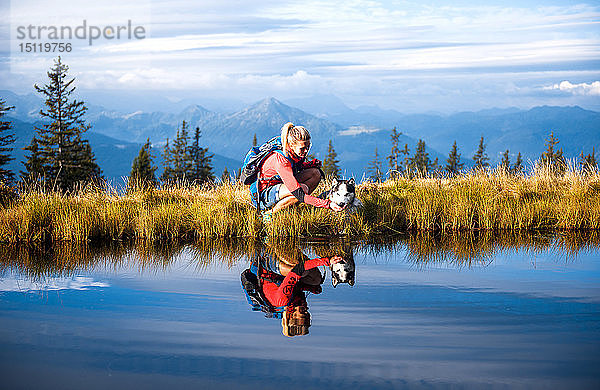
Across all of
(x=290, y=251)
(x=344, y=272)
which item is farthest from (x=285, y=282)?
(x=290, y=251)

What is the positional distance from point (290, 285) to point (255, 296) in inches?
18.8

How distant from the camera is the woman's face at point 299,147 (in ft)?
25.8

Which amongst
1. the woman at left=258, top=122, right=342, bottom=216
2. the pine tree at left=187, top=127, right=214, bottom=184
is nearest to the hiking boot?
the woman at left=258, top=122, right=342, bottom=216

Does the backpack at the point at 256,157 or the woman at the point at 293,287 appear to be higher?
the backpack at the point at 256,157

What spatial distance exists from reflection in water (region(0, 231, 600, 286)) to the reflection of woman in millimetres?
185

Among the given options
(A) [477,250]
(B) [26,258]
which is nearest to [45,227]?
(B) [26,258]

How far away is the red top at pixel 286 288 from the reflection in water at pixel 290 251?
1.13ft

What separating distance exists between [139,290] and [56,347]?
1.65 meters

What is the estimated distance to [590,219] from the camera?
9.75 meters

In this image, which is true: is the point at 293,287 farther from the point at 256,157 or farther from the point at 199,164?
the point at 199,164

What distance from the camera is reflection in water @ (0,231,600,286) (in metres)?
7.01

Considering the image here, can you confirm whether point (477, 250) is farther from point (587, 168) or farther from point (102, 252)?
point (587, 168)

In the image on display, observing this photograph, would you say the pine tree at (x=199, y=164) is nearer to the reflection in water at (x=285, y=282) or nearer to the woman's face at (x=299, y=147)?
the woman's face at (x=299, y=147)

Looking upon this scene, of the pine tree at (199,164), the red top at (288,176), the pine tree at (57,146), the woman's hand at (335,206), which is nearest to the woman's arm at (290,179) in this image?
the red top at (288,176)
